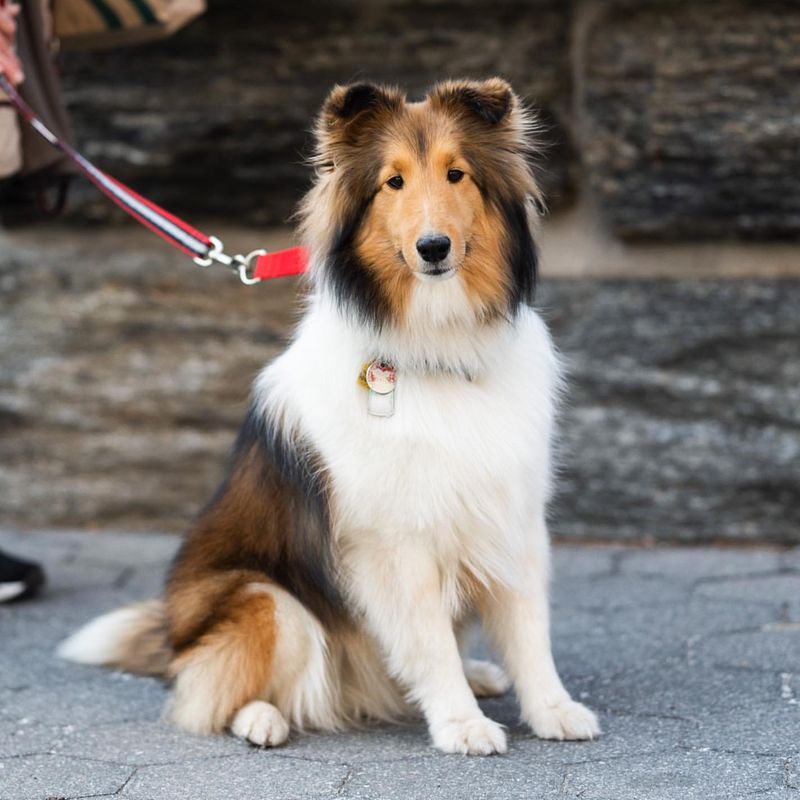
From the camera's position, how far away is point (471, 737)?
289 centimetres

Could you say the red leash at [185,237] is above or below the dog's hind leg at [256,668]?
above

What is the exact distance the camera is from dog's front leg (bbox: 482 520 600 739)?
297cm

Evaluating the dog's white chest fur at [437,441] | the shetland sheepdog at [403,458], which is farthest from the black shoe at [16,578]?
the dog's white chest fur at [437,441]

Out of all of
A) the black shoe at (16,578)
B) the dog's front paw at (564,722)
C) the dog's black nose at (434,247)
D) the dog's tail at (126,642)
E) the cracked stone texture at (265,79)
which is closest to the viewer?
the dog's black nose at (434,247)

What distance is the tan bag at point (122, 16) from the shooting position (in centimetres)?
393

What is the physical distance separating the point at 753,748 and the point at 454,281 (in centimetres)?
120

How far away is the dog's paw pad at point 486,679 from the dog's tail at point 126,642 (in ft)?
2.72

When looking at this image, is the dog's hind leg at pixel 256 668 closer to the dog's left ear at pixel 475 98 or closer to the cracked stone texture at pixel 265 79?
the dog's left ear at pixel 475 98

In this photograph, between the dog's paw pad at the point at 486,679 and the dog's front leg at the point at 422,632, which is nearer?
the dog's front leg at the point at 422,632

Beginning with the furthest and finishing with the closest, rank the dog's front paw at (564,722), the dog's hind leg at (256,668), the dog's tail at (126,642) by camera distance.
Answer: the dog's tail at (126,642) → the dog's hind leg at (256,668) → the dog's front paw at (564,722)

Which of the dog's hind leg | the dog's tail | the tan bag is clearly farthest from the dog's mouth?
the tan bag

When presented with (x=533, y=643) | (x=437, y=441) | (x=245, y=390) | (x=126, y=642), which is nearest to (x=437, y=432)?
(x=437, y=441)

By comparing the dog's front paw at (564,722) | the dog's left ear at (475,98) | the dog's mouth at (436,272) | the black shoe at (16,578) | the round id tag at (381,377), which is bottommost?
the black shoe at (16,578)

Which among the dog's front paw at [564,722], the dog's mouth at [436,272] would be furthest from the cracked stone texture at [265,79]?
the dog's front paw at [564,722]
